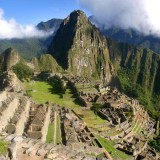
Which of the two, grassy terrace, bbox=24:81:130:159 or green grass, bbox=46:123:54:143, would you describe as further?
grassy terrace, bbox=24:81:130:159

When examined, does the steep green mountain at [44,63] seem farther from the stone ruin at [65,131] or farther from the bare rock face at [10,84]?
the stone ruin at [65,131]

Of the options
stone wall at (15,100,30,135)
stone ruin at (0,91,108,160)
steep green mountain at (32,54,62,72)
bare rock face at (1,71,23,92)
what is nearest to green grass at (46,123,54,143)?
stone ruin at (0,91,108,160)

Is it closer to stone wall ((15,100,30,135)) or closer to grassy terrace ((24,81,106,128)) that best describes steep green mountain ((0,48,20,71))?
grassy terrace ((24,81,106,128))

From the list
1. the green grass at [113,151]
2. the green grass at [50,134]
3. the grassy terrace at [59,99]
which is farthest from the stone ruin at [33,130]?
the grassy terrace at [59,99]

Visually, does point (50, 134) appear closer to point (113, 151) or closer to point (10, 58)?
point (113, 151)

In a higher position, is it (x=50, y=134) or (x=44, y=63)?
(x=44, y=63)

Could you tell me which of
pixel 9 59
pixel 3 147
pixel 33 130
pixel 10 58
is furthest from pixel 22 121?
pixel 10 58

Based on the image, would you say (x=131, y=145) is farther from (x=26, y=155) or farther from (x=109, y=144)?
(x=26, y=155)

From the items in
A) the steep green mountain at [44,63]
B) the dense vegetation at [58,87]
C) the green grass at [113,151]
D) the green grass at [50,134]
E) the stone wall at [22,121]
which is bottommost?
the green grass at [113,151]

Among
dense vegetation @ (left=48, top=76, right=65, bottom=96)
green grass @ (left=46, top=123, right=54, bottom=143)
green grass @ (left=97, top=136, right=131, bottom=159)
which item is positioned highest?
dense vegetation @ (left=48, top=76, right=65, bottom=96)

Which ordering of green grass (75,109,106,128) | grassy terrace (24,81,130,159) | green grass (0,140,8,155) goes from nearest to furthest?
green grass (0,140,8,155) → grassy terrace (24,81,130,159) → green grass (75,109,106,128)

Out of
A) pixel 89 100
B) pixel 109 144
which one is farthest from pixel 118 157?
pixel 89 100
